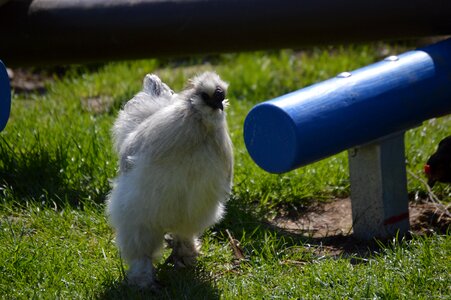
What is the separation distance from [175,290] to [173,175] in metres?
0.62

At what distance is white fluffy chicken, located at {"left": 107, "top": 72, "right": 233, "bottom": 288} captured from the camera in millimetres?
3713

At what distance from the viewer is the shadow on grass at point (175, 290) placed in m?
3.80

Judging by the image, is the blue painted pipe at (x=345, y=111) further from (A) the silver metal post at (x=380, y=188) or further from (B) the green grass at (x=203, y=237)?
(B) the green grass at (x=203, y=237)

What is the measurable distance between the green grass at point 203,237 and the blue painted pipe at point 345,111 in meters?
0.60

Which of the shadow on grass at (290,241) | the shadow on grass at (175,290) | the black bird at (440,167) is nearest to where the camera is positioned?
the shadow on grass at (175,290)

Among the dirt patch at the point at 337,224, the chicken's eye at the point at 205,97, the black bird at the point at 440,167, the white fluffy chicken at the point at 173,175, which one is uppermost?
the chicken's eye at the point at 205,97

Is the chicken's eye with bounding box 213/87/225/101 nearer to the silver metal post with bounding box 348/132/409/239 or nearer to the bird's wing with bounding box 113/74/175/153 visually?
the bird's wing with bounding box 113/74/175/153

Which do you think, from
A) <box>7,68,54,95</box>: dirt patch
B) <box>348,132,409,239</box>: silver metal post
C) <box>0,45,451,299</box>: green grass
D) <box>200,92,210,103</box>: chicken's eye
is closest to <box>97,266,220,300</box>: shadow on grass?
<box>0,45,451,299</box>: green grass

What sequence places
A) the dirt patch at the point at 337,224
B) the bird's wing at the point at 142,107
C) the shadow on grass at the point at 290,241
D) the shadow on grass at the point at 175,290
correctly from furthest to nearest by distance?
the dirt patch at the point at 337,224, the shadow on grass at the point at 290,241, the bird's wing at the point at 142,107, the shadow on grass at the point at 175,290

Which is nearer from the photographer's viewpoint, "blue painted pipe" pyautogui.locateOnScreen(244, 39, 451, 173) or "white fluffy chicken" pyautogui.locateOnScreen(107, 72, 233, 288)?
"white fluffy chicken" pyautogui.locateOnScreen(107, 72, 233, 288)

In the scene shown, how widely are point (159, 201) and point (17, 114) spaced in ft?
10.0

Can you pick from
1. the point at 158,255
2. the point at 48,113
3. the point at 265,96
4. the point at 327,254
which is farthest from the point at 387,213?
the point at 48,113

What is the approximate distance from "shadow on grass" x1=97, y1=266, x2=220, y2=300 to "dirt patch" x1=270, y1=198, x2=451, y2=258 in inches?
30.2

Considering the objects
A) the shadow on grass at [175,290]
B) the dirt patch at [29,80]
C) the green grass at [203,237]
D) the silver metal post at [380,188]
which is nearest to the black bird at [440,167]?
the green grass at [203,237]
